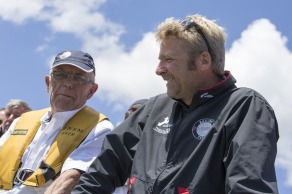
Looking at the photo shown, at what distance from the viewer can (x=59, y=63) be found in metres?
5.02

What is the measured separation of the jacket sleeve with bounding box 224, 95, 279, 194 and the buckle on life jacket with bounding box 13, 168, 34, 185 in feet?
7.43

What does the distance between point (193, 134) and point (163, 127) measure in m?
0.32

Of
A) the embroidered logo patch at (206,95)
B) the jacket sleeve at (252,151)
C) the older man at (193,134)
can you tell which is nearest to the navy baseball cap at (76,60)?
the older man at (193,134)

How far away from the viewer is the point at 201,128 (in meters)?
3.28

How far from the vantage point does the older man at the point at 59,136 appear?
4.48 meters

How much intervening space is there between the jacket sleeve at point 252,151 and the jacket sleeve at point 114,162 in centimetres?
84

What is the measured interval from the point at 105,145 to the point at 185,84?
0.74 meters

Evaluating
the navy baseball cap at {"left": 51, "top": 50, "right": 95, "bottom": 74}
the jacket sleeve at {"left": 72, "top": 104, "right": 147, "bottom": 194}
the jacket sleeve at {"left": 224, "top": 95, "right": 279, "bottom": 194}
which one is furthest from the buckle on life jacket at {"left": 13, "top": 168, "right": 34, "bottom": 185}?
the jacket sleeve at {"left": 224, "top": 95, "right": 279, "bottom": 194}

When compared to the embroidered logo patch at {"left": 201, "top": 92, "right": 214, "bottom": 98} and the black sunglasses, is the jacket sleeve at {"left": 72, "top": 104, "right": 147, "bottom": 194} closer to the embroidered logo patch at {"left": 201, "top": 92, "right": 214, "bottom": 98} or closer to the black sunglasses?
the embroidered logo patch at {"left": 201, "top": 92, "right": 214, "bottom": 98}

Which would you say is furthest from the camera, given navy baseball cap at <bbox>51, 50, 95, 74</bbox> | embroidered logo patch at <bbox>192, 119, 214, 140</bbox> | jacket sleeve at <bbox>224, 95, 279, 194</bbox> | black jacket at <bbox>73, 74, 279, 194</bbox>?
navy baseball cap at <bbox>51, 50, 95, 74</bbox>

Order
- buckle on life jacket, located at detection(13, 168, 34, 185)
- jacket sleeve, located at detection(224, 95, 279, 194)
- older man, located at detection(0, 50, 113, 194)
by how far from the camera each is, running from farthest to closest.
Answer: buckle on life jacket, located at detection(13, 168, 34, 185), older man, located at detection(0, 50, 113, 194), jacket sleeve, located at detection(224, 95, 279, 194)

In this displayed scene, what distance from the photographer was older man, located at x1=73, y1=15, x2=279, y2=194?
298 cm

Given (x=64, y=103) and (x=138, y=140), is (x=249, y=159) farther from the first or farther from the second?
(x=64, y=103)

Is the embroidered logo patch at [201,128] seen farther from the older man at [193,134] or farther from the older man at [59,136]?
the older man at [59,136]
